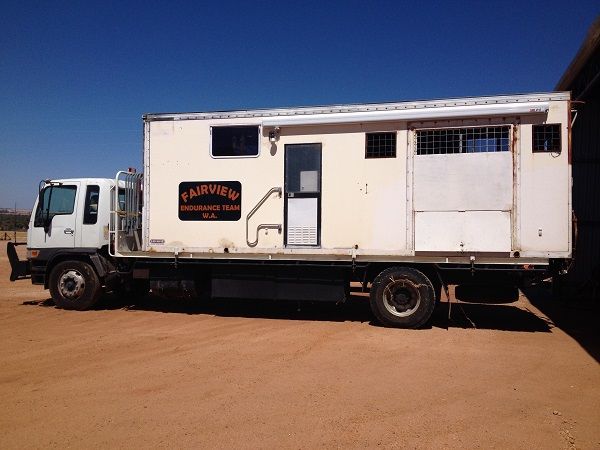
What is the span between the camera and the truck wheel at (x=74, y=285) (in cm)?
894

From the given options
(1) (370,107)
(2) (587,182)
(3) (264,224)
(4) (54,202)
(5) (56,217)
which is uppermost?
(1) (370,107)

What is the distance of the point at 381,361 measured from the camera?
19.0 feet

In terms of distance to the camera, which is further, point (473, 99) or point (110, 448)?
Result: point (473, 99)

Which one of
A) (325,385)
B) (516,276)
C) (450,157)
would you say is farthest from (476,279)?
(325,385)

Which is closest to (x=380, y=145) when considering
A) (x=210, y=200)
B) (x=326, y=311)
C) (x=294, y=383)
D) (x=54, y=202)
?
(x=210, y=200)

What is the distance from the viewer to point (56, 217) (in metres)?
9.19

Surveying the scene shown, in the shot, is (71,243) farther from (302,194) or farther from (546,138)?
(546,138)

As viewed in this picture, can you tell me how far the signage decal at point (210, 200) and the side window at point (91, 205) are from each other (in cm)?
195

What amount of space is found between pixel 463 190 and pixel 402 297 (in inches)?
76.2

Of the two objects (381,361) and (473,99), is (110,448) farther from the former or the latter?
(473,99)

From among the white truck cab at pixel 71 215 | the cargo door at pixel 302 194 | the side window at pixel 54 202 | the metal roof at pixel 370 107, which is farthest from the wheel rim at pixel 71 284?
the cargo door at pixel 302 194

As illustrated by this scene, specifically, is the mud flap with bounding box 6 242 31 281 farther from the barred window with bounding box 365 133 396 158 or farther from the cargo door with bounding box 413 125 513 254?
the cargo door with bounding box 413 125 513 254

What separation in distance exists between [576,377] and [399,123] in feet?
14.2

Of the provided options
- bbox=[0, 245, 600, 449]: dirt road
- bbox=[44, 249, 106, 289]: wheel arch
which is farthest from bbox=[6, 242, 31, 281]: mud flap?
bbox=[0, 245, 600, 449]: dirt road
